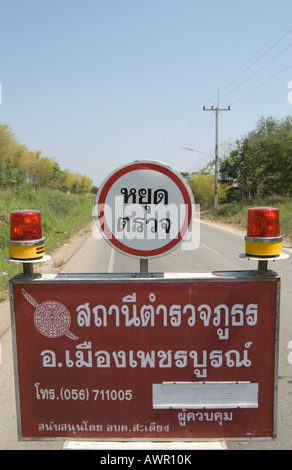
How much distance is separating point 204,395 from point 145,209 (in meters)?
1.01

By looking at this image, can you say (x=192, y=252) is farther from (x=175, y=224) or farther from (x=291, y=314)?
(x=175, y=224)

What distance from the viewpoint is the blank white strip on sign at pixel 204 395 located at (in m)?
1.96

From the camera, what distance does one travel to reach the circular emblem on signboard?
6.21 feet

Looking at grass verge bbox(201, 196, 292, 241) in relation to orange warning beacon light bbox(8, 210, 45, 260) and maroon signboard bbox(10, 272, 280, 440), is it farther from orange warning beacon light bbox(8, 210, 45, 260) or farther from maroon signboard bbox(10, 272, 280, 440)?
orange warning beacon light bbox(8, 210, 45, 260)

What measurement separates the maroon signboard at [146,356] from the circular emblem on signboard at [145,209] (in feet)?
0.62

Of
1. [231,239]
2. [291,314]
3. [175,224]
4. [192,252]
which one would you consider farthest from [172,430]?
→ [231,239]

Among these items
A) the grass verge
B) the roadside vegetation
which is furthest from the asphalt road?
the roadside vegetation

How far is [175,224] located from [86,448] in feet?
4.03

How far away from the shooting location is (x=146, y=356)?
1.97 meters

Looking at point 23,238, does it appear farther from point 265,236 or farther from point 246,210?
point 246,210

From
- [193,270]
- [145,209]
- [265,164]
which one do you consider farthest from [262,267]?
[265,164]

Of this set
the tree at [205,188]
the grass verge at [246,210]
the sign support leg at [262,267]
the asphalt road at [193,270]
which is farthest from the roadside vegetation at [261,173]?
the sign support leg at [262,267]

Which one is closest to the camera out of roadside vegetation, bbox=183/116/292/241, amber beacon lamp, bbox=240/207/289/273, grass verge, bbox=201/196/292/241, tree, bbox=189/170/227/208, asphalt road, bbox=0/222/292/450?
amber beacon lamp, bbox=240/207/289/273

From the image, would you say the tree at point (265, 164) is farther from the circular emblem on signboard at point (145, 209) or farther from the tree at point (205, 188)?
the circular emblem on signboard at point (145, 209)
